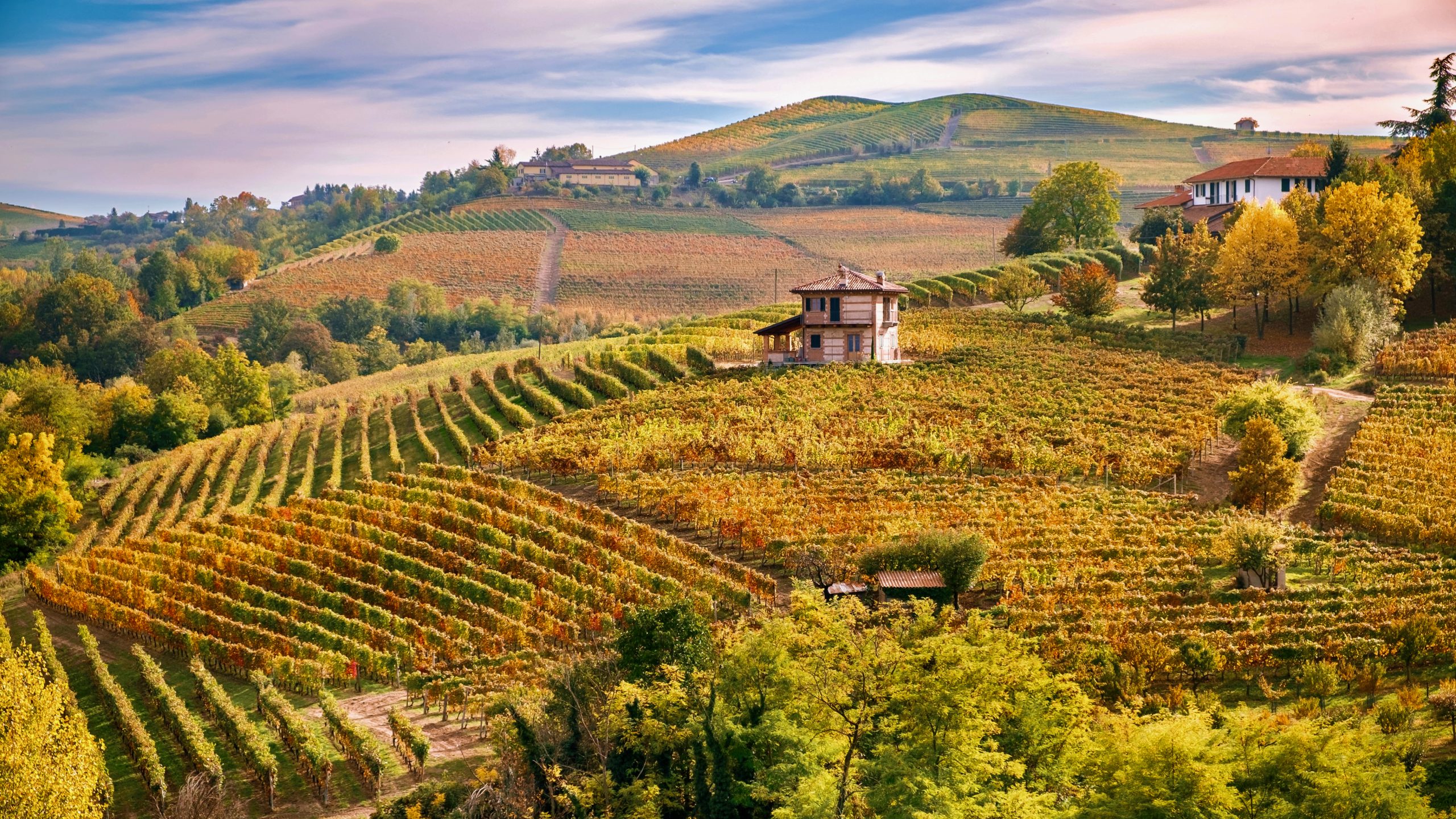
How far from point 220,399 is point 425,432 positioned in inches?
980

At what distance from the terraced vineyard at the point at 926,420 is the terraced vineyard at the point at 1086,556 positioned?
68.6 inches

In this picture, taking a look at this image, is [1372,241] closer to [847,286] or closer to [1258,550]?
[847,286]

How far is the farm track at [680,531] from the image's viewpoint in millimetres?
38562

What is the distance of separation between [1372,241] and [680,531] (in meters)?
37.5

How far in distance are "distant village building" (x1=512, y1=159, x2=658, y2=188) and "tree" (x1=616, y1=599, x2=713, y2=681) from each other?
475ft

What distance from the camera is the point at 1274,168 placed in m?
86.8

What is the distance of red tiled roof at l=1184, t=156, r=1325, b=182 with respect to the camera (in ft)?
282

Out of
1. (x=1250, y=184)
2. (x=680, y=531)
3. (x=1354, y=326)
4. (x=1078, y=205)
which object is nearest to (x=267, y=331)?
(x=1078, y=205)

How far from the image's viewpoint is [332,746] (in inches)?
1314

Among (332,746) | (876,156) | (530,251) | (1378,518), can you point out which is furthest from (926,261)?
(332,746)

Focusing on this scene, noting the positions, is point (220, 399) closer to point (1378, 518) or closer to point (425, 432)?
point (425, 432)

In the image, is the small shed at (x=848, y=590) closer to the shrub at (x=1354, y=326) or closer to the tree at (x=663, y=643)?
the tree at (x=663, y=643)

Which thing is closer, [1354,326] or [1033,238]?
[1354,326]

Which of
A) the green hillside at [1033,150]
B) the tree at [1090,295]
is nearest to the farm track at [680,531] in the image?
the tree at [1090,295]
